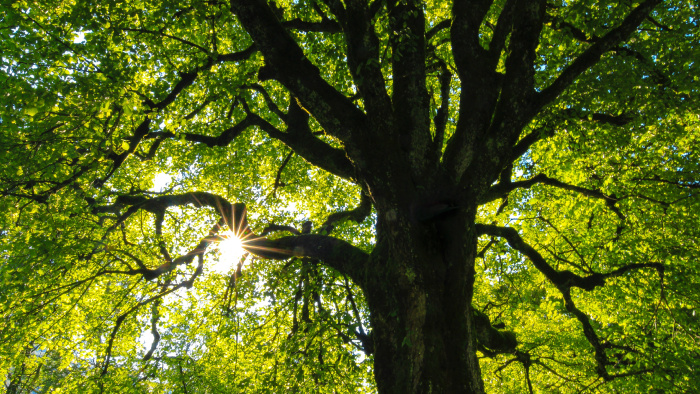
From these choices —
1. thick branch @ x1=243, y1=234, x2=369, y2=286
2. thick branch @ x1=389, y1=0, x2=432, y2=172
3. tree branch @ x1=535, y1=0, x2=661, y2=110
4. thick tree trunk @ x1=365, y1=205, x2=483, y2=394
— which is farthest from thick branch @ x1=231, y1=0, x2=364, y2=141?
tree branch @ x1=535, y1=0, x2=661, y2=110

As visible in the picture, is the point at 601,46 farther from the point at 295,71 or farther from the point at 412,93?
the point at 295,71

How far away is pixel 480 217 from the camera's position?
42.1 feet

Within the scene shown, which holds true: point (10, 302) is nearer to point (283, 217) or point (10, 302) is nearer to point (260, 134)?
point (283, 217)

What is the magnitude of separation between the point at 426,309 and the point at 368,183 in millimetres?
1661

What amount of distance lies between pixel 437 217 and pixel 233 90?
461 cm

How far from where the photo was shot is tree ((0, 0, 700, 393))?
15.4ft

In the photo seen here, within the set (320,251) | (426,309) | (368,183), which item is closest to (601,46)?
(368,183)

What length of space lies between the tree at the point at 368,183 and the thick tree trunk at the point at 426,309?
1.0 inches

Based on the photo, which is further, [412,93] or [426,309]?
[412,93]

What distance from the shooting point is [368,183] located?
469 centimetres

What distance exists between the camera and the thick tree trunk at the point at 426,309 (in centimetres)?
390

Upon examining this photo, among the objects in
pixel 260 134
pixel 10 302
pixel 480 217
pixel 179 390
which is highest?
pixel 260 134

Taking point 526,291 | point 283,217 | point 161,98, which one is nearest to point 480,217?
point 526,291

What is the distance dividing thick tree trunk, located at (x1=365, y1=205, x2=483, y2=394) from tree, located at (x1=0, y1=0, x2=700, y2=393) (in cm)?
3
